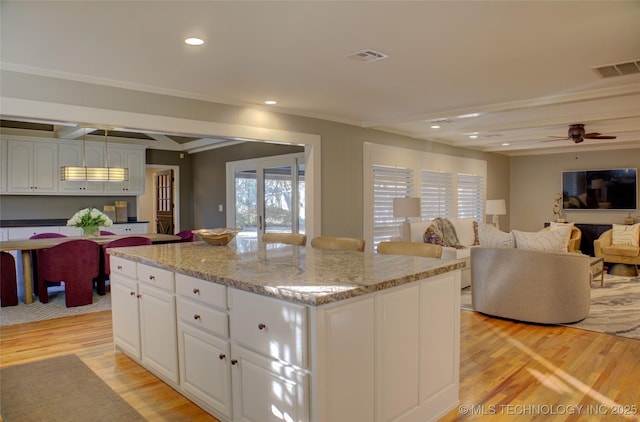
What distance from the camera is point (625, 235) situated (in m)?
7.88

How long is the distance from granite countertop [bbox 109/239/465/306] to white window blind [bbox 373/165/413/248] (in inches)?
140

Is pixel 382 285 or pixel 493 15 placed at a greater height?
pixel 493 15

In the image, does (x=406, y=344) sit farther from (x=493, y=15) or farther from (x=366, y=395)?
(x=493, y=15)

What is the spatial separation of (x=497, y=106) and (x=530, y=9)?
2.75 meters

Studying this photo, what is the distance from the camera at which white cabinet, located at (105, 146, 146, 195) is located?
839 cm

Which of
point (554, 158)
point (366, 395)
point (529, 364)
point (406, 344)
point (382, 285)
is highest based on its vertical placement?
point (554, 158)

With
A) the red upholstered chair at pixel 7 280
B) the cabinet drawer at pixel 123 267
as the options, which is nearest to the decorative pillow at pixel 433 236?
the cabinet drawer at pixel 123 267

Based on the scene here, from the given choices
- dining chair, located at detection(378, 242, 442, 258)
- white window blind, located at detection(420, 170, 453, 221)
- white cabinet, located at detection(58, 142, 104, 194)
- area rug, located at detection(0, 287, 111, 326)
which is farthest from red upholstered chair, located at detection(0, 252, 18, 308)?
white window blind, located at detection(420, 170, 453, 221)

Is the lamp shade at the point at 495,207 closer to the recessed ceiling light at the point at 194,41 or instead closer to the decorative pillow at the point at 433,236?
the decorative pillow at the point at 433,236

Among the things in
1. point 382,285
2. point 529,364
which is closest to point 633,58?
point 529,364

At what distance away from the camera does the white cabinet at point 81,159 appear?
311 inches

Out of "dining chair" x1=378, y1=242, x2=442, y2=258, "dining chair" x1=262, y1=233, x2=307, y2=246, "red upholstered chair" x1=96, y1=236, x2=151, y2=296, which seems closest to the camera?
"dining chair" x1=378, y1=242, x2=442, y2=258

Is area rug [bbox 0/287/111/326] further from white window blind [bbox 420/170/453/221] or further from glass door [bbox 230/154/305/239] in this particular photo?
white window blind [bbox 420/170/453/221]

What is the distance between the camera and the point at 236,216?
8305 millimetres
